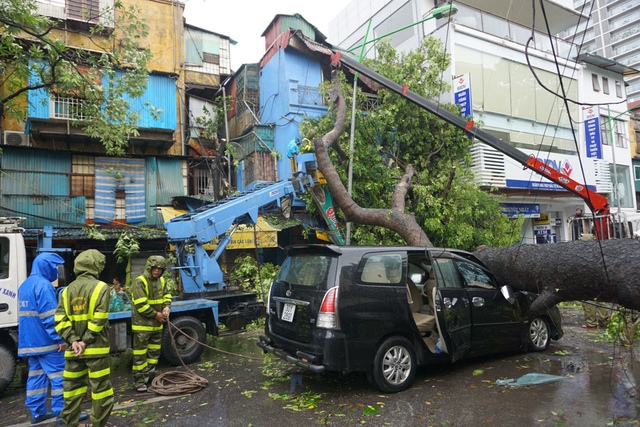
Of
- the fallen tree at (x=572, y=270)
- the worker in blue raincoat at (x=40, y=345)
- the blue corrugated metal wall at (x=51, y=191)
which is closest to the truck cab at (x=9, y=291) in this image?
the worker in blue raincoat at (x=40, y=345)

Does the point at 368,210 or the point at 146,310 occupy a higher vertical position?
the point at 368,210

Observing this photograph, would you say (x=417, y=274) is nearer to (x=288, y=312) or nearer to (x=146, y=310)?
(x=288, y=312)

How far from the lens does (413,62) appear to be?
45.3 ft

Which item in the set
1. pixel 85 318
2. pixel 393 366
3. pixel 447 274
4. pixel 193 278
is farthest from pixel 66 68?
pixel 393 366

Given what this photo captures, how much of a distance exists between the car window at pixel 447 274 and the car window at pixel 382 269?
646 mm

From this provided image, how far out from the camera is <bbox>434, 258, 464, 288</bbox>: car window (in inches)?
216

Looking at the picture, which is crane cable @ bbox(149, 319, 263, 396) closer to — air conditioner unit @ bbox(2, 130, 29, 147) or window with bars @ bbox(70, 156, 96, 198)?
window with bars @ bbox(70, 156, 96, 198)

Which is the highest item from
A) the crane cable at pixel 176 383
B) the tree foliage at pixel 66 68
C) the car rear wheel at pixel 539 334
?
the tree foliage at pixel 66 68

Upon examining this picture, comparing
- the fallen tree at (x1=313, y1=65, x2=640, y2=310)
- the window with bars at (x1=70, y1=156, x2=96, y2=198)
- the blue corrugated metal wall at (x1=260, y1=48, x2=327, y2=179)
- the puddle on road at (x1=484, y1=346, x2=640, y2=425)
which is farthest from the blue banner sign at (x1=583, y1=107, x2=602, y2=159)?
the window with bars at (x1=70, y1=156, x2=96, y2=198)

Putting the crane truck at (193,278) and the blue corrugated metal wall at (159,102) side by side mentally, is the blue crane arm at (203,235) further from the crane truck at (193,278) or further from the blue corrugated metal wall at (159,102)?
the blue corrugated metal wall at (159,102)

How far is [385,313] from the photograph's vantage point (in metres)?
4.90

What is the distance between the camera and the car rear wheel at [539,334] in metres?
6.34

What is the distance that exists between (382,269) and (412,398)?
1.49 m

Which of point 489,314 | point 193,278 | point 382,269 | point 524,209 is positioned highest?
point 524,209
